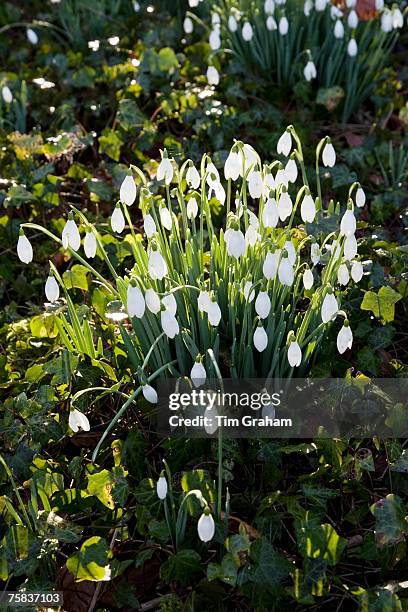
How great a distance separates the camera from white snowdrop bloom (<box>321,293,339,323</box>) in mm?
1755

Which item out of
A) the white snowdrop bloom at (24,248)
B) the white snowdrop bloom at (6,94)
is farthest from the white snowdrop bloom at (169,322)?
the white snowdrop bloom at (6,94)

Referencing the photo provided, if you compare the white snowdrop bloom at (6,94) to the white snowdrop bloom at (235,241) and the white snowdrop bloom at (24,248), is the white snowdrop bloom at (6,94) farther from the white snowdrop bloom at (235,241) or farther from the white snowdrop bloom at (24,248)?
the white snowdrop bloom at (235,241)

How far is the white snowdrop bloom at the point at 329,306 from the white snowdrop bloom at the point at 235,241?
0.72 ft

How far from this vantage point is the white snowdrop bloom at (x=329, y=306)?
1.76 metres

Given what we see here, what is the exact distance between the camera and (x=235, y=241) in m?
1.74

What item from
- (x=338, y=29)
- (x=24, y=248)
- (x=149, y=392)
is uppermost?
(x=338, y=29)

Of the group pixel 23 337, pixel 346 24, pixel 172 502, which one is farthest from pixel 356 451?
pixel 346 24

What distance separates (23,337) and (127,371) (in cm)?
43

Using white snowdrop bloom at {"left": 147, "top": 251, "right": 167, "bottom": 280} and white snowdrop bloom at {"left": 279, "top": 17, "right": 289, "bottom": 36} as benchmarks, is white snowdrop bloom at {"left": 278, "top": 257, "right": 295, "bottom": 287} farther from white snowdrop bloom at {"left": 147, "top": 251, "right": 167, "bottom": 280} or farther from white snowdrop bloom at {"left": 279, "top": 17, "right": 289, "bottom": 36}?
white snowdrop bloom at {"left": 279, "top": 17, "right": 289, "bottom": 36}

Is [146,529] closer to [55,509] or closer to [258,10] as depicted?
[55,509]

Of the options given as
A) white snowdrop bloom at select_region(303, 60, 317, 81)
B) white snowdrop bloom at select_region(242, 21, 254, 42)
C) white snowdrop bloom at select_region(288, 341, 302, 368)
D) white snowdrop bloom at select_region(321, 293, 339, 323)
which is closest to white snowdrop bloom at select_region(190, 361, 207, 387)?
white snowdrop bloom at select_region(288, 341, 302, 368)

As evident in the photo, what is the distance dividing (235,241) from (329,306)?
260 mm

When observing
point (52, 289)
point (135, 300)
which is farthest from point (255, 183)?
point (52, 289)

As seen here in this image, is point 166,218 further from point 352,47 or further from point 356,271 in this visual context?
point 352,47
